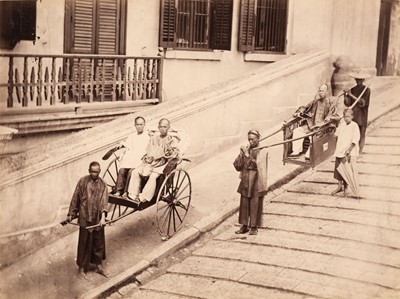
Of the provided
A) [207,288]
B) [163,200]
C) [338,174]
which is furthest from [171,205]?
[338,174]

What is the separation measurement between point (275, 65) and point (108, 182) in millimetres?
4474

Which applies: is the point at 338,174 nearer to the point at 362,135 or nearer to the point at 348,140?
the point at 348,140

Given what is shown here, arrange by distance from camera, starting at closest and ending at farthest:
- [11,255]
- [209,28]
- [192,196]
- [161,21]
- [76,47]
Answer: [11,255], [192,196], [76,47], [161,21], [209,28]

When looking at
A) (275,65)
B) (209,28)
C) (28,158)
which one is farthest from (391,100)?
(28,158)

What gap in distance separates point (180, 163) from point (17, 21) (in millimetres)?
3195

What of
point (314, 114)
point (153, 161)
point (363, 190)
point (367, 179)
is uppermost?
point (314, 114)

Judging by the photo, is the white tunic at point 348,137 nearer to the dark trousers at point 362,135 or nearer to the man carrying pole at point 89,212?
the dark trousers at point 362,135

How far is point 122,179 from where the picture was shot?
33.8 ft

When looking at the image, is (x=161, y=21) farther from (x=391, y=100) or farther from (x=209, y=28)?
(x=391, y=100)

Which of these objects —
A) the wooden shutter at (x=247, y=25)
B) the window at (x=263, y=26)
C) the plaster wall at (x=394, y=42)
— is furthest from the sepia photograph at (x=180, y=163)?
the plaster wall at (x=394, y=42)

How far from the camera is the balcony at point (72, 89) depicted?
34.4 ft

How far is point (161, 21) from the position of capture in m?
13.2

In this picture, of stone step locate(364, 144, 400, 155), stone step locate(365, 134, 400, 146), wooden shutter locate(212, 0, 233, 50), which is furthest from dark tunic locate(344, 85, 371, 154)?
wooden shutter locate(212, 0, 233, 50)

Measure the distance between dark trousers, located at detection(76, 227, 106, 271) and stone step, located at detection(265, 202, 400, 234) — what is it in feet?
8.56
